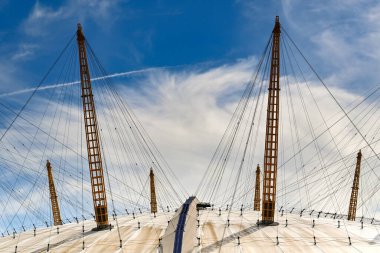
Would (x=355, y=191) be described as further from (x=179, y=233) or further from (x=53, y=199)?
(x=53, y=199)

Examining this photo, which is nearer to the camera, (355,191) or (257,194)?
(355,191)

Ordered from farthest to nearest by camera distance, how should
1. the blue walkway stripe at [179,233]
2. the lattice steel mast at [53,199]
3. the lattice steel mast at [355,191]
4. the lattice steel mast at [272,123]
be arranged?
the lattice steel mast at [53,199] < the lattice steel mast at [355,191] < the lattice steel mast at [272,123] < the blue walkway stripe at [179,233]

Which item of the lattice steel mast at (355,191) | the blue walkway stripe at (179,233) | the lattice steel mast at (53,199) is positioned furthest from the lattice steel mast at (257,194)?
the blue walkway stripe at (179,233)

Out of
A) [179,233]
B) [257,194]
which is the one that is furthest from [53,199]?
[179,233]

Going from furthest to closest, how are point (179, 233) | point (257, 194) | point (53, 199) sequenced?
point (257, 194) < point (53, 199) < point (179, 233)

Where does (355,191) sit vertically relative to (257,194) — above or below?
above

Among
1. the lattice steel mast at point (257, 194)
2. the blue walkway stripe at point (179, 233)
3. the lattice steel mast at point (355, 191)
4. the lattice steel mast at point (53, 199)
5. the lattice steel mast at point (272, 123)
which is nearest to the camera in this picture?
the blue walkway stripe at point (179, 233)

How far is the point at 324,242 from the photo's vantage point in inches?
2109

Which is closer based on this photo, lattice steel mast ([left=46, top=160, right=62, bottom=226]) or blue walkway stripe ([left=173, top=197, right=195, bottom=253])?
blue walkway stripe ([left=173, top=197, right=195, bottom=253])

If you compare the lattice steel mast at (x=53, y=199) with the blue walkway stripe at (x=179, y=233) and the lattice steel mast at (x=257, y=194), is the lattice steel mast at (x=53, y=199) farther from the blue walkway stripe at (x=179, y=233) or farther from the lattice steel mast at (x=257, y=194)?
the blue walkway stripe at (x=179, y=233)

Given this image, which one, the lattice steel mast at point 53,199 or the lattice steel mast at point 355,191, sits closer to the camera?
the lattice steel mast at point 355,191

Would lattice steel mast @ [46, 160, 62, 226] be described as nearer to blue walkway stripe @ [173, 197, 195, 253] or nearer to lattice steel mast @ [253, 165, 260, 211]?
lattice steel mast @ [253, 165, 260, 211]

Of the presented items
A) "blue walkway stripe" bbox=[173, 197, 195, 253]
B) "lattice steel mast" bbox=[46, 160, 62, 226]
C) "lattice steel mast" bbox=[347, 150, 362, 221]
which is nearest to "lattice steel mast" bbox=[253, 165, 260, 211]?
"lattice steel mast" bbox=[347, 150, 362, 221]

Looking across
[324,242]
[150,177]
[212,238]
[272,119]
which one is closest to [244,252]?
[212,238]
